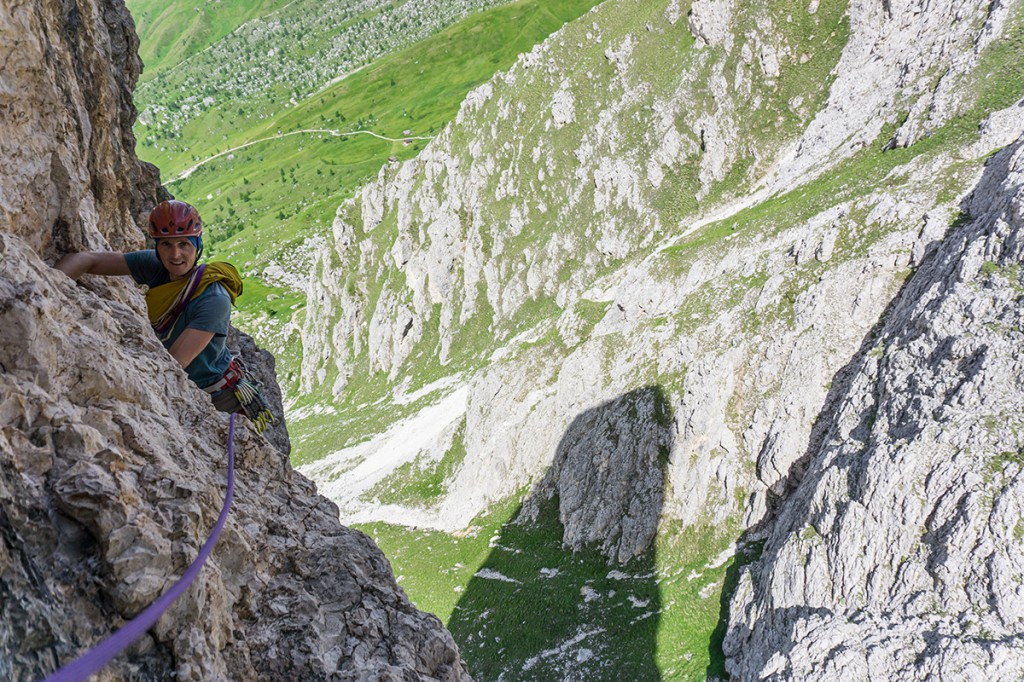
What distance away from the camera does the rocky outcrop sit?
208 inches

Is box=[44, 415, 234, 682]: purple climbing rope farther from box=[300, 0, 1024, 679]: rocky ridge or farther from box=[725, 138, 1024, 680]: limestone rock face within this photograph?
box=[300, 0, 1024, 679]: rocky ridge

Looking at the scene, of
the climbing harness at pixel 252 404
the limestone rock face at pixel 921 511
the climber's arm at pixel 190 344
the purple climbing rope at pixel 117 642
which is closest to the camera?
the purple climbing rope at pixel 117 642

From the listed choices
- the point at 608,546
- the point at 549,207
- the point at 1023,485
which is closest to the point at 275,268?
the point at 549,207

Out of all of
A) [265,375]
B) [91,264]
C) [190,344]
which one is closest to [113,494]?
[190,344]

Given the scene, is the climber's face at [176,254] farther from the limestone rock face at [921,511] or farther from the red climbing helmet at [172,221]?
the limestone rock face at [921,511]

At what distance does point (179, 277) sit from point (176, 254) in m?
0.53

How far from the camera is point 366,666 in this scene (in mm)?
8188

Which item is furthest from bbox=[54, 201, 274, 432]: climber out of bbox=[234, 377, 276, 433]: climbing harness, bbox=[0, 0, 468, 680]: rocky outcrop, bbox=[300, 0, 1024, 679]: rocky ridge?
bbox=[300, 0, 1024, 679]: rocky ridge

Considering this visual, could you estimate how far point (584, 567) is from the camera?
39312 millimetres

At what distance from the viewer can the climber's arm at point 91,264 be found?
324 inches

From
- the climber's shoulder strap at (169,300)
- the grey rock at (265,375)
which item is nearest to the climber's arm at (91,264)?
the climber's shoulder strap at (169,300)

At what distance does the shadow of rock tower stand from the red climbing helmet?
29.4m

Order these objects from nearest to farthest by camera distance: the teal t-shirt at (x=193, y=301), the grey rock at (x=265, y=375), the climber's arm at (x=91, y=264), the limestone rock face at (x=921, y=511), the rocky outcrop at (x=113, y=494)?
the rocky outcrop at (x=113, y=494), the climber's arm at (x=91, y=264), the teal t-shirt at (x=193, y=301), the grey rock at (x=265, y=375), the limestone rock face at (x=921, y=511)

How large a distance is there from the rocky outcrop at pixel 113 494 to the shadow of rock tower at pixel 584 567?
84.8 ft
